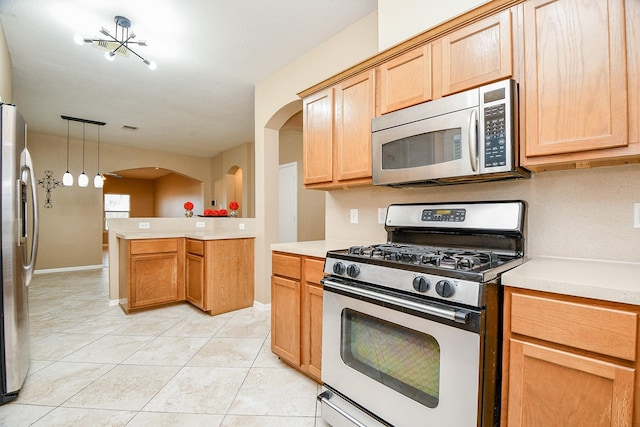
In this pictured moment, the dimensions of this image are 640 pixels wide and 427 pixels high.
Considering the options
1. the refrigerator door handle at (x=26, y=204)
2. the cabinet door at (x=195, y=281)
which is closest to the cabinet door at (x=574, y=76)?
the refrigerator door handle at (x=26, y=204)

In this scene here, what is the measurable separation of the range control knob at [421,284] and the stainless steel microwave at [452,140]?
602 millimetres

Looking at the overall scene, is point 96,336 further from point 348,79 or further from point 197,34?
point 348,79

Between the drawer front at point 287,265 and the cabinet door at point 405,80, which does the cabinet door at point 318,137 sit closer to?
the cabinet door at point 405,80

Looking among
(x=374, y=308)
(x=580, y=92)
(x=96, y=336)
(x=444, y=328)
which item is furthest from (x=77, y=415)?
(x=580, y=92)

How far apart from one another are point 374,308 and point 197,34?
2818 millimetres

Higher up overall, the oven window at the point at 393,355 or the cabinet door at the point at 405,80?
the cabinet door at the point at 405,80

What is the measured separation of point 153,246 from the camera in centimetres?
350

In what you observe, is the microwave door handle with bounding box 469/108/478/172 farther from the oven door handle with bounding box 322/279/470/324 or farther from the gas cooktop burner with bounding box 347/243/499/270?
the oven door handle with bounding box 322/279/470/324

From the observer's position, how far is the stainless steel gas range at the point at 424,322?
1.11 meters

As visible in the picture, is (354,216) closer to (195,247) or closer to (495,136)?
(495,136)

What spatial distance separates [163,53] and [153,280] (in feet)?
8.12

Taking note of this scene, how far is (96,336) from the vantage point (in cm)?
283

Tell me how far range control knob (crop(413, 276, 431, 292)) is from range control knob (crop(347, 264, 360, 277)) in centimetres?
32

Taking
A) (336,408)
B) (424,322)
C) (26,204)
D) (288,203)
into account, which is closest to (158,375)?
(336,408)
